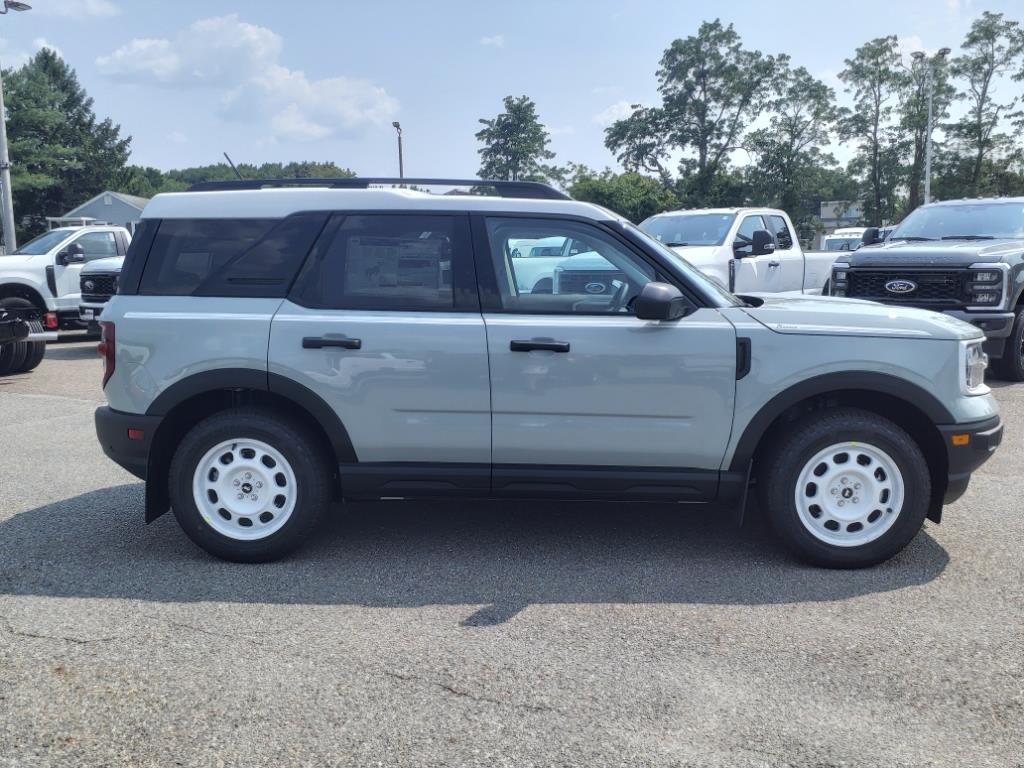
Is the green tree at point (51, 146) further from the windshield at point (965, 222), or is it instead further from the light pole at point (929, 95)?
the windshield at point (965, 222)

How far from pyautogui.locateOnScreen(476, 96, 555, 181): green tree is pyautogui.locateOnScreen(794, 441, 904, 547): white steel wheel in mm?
65199

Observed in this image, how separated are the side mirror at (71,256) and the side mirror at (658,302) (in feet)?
41.8

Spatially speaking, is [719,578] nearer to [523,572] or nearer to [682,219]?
[523,572]

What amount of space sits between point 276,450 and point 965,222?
9.80 metres

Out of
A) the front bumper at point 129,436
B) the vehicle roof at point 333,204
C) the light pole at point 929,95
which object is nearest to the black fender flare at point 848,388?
the vehicle roof at point 333,204

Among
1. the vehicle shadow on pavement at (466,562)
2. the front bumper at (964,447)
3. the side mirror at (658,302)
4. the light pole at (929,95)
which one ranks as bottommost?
the vehicle shadow on pavement at (466,562)

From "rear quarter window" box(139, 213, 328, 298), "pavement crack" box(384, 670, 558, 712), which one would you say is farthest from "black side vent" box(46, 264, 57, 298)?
"pavement crack" box(384, 670, 558, 712)

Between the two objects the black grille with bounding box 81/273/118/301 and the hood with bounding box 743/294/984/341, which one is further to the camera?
the black grille with bounding box 81/273/118/301

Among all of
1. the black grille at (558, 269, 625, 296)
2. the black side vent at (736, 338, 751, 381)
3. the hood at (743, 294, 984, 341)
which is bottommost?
the black side vent at (736, 338, 751, 381)

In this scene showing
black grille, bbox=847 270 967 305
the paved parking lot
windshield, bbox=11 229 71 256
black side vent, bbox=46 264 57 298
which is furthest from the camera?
windshield, bbox=11 229 71 256

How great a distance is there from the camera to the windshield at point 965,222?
37.0ft

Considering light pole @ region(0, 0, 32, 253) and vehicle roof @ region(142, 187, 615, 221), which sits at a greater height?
light pole @ region(0, 0, 32, 253)

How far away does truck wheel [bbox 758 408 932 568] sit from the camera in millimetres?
4727

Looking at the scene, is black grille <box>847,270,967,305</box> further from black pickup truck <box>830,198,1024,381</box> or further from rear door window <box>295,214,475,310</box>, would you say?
rear door window <box>295,214,475,310</box>
